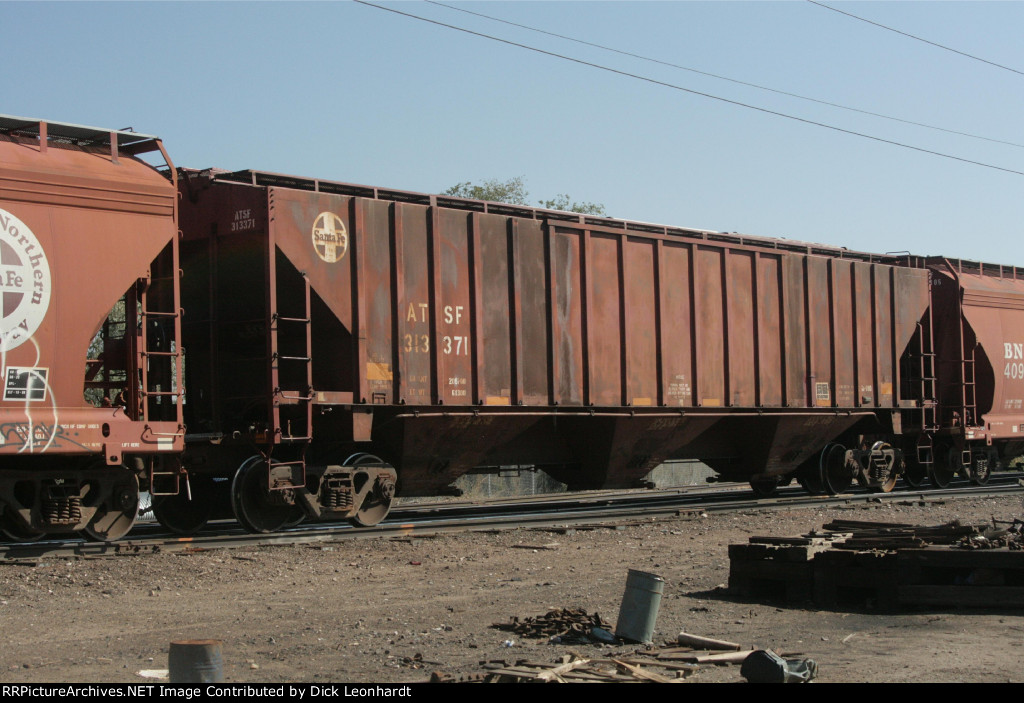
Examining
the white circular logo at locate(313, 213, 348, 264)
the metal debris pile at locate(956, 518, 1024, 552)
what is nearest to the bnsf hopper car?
the white circular logo at locate(313, 213, 348, 264)

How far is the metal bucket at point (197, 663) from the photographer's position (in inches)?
204

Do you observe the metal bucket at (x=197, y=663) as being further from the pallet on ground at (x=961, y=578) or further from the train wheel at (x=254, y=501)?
the train wheel at (x=254, y=501)

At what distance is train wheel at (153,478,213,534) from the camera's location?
13.5m

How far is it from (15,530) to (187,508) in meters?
2.67

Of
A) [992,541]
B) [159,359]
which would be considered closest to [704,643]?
[992,541]

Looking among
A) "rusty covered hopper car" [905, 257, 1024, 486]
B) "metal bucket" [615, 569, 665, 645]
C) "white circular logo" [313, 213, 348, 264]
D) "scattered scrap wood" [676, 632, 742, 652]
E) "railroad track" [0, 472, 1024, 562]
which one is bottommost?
"railroad track" [0, 472, 1024, 562]

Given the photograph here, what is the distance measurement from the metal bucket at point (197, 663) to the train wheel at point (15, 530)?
A: 6403mm

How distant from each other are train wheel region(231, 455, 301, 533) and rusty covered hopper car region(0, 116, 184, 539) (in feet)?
3.39

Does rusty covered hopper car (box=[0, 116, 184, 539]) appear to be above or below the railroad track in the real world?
above

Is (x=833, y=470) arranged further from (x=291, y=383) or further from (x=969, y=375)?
(x=291, y=383)

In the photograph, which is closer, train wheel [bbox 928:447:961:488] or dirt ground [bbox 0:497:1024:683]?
dirt ground [bbox 0:497:1024:683]

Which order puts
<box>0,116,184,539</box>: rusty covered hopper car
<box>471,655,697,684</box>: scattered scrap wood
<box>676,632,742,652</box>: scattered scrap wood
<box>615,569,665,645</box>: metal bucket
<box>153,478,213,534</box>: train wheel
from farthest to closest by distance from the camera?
<box>153,478,213,534</box>: train wheel → <box>0,116,184,539</box>: rusty covered hopper car → <box>615,569,665,645</box>: metal bucket → <box>676,632,742,652</box>: scattered scrap wood → <box>471,655,697,684</box>: scattered scrap wood

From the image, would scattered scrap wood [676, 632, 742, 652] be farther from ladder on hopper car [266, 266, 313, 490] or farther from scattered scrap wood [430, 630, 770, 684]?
ladder on hopper car [266, 266, 313, 490]

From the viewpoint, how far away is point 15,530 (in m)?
11.3
